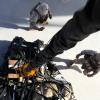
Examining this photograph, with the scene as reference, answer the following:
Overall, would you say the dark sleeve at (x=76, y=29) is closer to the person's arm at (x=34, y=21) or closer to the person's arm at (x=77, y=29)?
the person's arm at (x=77, y=29)

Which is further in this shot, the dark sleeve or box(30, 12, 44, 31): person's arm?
box(30, 12, 44, 31): person's arm

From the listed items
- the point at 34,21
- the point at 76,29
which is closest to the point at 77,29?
the point at 76,29

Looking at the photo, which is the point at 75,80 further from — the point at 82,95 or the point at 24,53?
the point at 24,53

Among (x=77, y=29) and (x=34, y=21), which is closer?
(x=77, y=29)

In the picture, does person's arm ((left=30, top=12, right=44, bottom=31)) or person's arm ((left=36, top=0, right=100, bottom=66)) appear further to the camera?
person's arm ((left=30, top=12, right=44, bottom=31))

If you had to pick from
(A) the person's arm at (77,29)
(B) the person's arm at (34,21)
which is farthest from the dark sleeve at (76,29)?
(B) the person's arm at (34,21)

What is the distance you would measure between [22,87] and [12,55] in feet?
0.97

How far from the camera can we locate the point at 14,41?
7.45 feet

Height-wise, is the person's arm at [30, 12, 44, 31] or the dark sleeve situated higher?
the person's arm at [30, 12, 44, 31]

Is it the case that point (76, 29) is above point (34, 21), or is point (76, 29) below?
below

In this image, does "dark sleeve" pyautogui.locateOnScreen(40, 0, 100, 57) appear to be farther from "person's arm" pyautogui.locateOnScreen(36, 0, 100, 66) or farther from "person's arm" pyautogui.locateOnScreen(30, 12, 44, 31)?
"person's arm" pyautogui.locateOnScreen(30, 12, 44, 31)

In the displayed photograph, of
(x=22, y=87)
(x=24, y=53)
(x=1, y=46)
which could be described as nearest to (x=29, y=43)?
(x=24, y=53)

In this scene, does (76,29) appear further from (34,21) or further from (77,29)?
(34,21)

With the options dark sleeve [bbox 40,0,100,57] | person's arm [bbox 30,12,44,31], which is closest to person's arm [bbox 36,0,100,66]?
dark sleeve [bbox 40,0,100,57]
